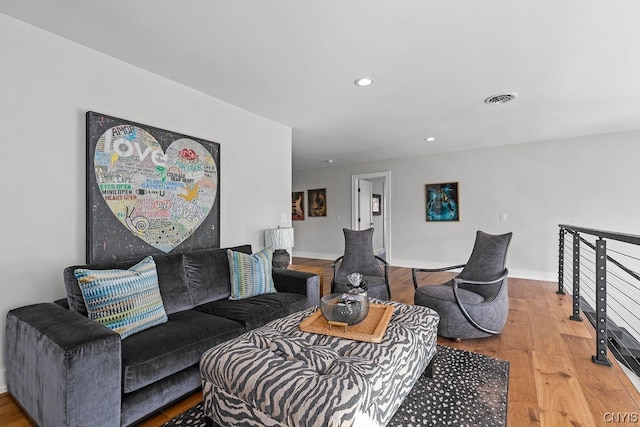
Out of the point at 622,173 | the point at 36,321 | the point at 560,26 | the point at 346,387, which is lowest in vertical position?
the point at 346,387

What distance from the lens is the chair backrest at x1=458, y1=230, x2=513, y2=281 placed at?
9.57 feet

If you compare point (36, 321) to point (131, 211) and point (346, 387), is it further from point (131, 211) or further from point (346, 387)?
point (346, 387)

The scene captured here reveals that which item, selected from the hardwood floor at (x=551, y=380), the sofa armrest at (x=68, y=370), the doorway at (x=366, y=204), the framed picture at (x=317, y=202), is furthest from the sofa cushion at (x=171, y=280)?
the framed picture at (x=317, y=202)

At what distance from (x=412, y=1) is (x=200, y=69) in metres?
1.78

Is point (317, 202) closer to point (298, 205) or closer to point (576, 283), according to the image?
point (298, 205)

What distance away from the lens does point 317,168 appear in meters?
7.50

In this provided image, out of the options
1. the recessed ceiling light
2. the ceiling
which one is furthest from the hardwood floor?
the recessed ceiling light

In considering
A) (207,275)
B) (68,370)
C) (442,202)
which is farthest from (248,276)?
(442,202)

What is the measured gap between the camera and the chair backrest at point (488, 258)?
2.92m

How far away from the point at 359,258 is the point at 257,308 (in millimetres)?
1808

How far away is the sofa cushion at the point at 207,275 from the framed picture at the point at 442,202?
4.52 metres

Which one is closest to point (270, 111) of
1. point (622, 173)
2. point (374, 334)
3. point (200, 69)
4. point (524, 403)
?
point (200, 69)

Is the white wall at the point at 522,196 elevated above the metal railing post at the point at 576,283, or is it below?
above

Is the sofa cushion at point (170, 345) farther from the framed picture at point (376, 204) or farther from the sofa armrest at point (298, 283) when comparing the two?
the framed picture at point (376, 204)
